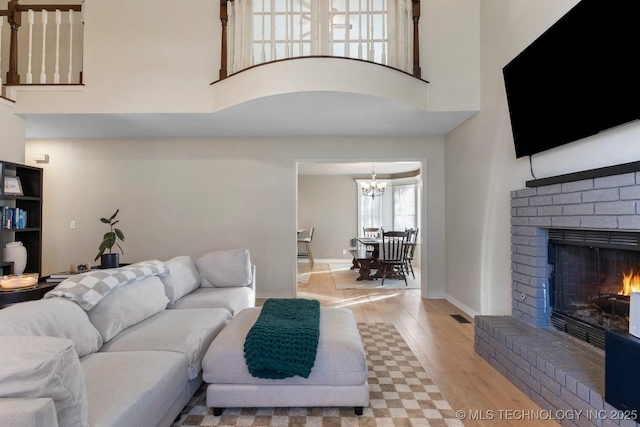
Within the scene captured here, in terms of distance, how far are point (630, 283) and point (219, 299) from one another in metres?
2.95

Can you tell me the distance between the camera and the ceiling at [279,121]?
3.64 m

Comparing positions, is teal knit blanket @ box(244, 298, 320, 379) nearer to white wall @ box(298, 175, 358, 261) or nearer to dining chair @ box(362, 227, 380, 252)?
dining chair @ box(362, 227, 380, 252)

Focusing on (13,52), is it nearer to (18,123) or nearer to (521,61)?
(18,123)

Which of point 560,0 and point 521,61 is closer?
point 560,0

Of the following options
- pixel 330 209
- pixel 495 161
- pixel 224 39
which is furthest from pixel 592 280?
pixel 330 209

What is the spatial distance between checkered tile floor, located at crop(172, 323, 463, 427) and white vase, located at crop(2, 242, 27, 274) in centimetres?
239

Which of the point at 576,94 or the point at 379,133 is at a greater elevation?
the point at 379,133

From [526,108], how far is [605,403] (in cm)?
205

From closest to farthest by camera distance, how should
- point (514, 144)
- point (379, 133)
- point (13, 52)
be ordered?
point (514, 144)
point (13, 52)
point (379, 133)

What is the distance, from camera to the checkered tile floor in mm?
1955

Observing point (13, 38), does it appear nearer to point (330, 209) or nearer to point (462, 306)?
point (462, 306)

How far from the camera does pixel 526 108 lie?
2742 mm

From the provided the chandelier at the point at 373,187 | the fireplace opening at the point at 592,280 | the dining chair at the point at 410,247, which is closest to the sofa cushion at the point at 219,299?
the fireplace opening at the point at 592,280

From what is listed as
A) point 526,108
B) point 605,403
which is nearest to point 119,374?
point 605,403
